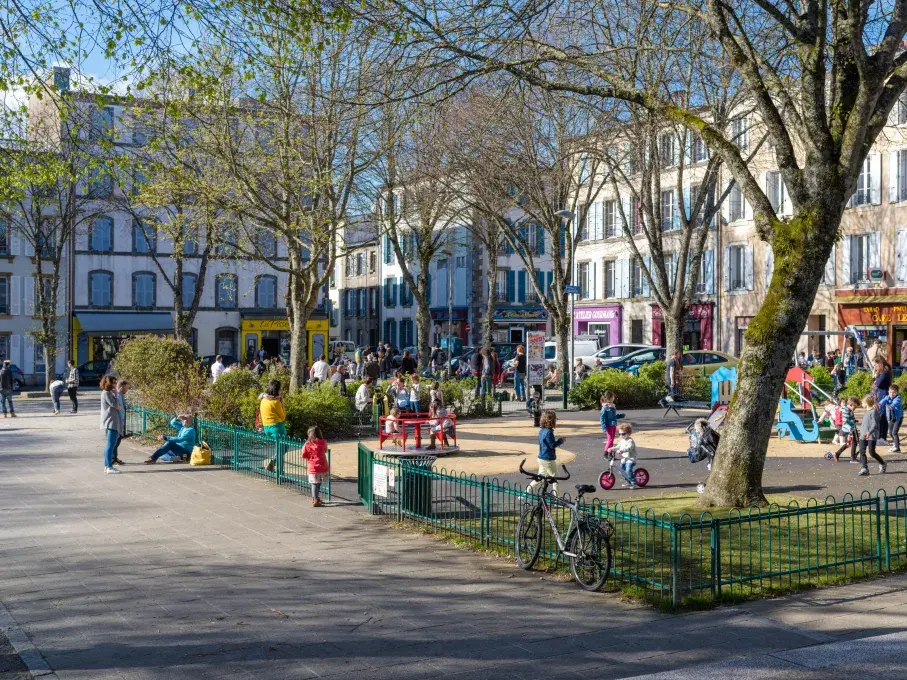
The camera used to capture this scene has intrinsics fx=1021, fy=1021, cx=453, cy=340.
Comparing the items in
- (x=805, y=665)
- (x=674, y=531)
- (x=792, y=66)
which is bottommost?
(x=805, y=665)

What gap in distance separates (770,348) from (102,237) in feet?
157

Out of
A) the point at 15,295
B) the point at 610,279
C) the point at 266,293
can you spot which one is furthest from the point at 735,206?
the point at 15,295

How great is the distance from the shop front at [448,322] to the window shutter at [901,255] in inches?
1099

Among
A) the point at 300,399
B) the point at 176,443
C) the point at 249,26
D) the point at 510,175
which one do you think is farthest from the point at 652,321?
the point at 249,26

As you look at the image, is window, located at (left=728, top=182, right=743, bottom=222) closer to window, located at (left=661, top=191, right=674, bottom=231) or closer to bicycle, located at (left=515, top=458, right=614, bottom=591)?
window, located at (left=661, top=191, right=674, bottom=231)

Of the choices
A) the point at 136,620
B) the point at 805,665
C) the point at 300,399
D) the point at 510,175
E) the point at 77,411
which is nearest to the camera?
the point at 805,665

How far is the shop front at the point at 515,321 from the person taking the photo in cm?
6219

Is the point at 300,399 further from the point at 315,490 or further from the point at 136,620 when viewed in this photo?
the point at 136,620

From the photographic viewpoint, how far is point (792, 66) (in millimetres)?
17609

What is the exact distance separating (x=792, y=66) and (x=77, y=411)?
23403 mm

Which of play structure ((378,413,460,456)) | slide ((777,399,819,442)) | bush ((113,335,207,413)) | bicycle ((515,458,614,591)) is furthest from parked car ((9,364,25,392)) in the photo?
bicycle ((515,458,614,591))

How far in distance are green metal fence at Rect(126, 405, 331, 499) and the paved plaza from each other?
2735 millimetres

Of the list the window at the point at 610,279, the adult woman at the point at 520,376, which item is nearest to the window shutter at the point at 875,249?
the window at the point at 610,279

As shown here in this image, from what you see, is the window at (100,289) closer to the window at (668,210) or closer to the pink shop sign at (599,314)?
the pink shop sign at (599,314)
